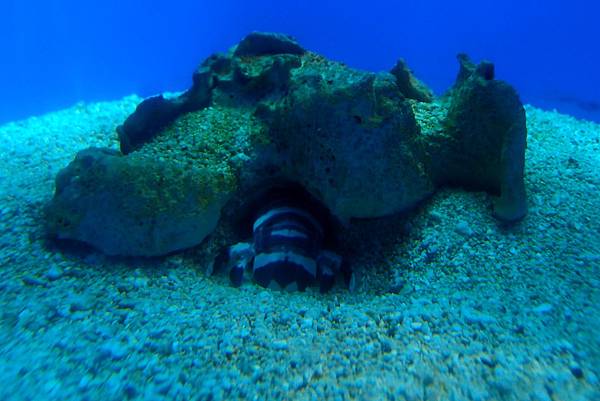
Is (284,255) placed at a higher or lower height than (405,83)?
lower

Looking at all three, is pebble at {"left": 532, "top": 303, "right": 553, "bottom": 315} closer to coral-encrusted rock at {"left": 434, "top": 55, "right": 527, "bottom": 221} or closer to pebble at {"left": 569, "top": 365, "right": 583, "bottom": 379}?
pebble at {"left": 569, "top": 365, "right": 583, "bottom": 379}

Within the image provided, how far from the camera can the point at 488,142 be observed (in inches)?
123

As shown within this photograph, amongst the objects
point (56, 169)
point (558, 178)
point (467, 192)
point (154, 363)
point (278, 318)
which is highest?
point (558, 178)

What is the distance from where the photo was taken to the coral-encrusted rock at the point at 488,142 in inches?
116

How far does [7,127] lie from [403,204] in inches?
219

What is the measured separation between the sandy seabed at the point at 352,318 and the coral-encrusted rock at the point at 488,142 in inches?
5.5

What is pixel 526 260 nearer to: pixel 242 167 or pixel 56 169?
pixel 242 167

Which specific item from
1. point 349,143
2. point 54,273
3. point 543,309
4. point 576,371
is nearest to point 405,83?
point 349,143

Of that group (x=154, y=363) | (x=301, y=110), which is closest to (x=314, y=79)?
(x=301, y=110)

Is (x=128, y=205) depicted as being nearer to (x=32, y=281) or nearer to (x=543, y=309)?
(x=32, y=281)

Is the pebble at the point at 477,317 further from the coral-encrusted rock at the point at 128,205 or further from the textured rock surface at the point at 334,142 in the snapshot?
the coral-encrusted rock at the point at 128,205

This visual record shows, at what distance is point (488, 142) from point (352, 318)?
166cm

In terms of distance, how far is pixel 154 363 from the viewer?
6.65ft

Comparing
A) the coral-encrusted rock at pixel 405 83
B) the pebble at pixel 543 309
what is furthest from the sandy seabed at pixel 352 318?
the coral-encrusted rock at pixel 405 83
